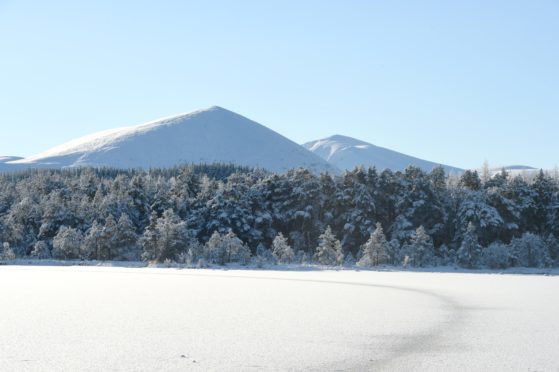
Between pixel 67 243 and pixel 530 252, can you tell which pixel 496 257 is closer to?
pixel 530 252

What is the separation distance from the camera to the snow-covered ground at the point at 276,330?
1310cm

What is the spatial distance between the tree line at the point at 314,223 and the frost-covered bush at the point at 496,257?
0.10 meters

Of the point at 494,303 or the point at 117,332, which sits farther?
the point at 494,303

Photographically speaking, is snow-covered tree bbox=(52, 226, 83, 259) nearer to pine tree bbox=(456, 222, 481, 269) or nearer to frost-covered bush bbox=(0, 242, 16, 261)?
frost-covered bush bbox=(0, 242, 16, 261)

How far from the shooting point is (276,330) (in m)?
17.2

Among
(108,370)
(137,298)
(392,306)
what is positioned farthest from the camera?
(137,298)

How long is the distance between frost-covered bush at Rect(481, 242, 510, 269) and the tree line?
101mm

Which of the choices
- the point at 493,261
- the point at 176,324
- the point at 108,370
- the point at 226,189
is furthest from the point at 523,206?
the point at 108,370

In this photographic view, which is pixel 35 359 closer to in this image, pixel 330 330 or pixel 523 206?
pixel 330 330

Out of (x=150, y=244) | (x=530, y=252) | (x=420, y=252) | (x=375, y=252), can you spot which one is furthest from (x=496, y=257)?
(x=150, y=244)

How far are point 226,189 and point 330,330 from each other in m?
56.7

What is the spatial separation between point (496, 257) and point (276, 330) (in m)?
47.5

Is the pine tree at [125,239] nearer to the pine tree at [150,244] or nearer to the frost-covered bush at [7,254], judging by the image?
the pine tree at [150,244]

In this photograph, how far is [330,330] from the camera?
17.2 metres
